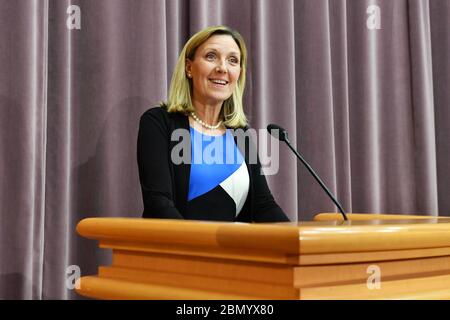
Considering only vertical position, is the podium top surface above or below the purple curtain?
below

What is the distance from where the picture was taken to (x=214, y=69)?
1.88 meters

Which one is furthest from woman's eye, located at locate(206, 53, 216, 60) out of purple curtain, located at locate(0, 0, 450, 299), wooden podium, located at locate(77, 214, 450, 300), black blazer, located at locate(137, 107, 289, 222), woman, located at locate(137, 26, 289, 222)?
wooden podium, located at locate(77, 214, 450, 300)

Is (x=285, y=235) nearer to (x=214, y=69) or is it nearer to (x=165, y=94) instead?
(x=214, y=69)

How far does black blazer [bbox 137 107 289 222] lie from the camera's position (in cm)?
163

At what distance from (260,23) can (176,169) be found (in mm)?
993

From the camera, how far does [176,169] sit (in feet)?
5.74

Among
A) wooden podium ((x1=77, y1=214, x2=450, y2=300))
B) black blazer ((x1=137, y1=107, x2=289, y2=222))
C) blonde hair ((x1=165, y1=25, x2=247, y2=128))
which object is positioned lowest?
wooden podium ((x1=77, y1=214, x2=450, y2=300))

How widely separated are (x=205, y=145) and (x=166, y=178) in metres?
0.20

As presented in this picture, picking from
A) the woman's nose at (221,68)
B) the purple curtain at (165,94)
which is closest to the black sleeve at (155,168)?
the woman's nose at (221,68)

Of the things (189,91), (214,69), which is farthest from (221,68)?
(189,91)

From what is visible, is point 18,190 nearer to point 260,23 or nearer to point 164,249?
point 164,249

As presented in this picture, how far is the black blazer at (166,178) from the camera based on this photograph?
1.63m

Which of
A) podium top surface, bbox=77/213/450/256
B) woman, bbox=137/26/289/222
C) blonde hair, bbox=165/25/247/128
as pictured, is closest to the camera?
podium top surface, bbox=77/213/450/256

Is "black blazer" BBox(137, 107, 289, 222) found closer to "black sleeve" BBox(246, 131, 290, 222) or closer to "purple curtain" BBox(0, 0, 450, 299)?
"black sleeve" BBox(246, 131, 290, 222)
